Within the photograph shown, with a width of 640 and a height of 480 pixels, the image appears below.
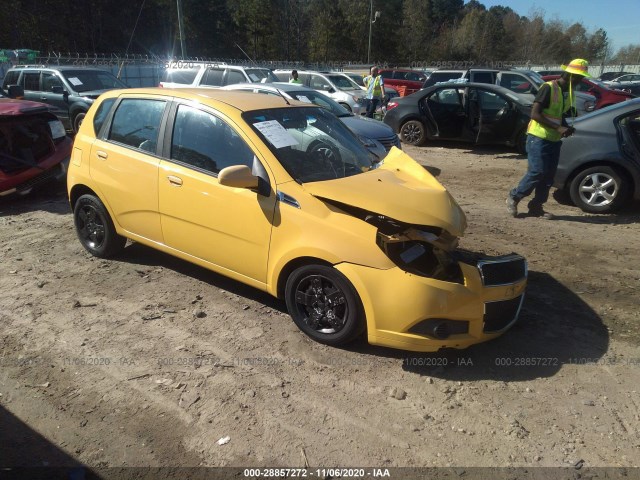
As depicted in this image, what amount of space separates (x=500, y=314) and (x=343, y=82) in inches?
673

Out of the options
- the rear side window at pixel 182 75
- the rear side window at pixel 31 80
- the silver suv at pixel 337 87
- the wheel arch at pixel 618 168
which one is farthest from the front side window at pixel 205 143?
the silver suv at pixel 337 87

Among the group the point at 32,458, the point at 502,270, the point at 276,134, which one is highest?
the point at 276,134

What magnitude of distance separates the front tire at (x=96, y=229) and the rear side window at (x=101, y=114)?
2.25 ft

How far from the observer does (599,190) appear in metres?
6.37

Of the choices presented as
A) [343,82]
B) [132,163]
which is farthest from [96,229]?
[343,82]

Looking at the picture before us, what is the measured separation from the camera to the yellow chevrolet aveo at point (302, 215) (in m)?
3.07

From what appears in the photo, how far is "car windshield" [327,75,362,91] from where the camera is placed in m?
18.5

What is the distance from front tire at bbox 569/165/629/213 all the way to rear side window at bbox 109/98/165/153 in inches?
218

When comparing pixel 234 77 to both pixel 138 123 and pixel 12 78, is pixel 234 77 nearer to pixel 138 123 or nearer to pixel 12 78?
pixel 12 78

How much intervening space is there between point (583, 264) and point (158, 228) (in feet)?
14.0

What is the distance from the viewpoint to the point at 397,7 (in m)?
85.2

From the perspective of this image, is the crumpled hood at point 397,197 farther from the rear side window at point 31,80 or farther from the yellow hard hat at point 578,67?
the rear side window at point 31,80

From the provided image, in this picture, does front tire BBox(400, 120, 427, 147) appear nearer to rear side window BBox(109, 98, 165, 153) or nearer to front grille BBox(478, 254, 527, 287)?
rear side window BBox(109, 98, 165, 153)

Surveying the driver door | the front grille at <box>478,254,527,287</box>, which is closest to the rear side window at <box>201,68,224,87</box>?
the driver door
